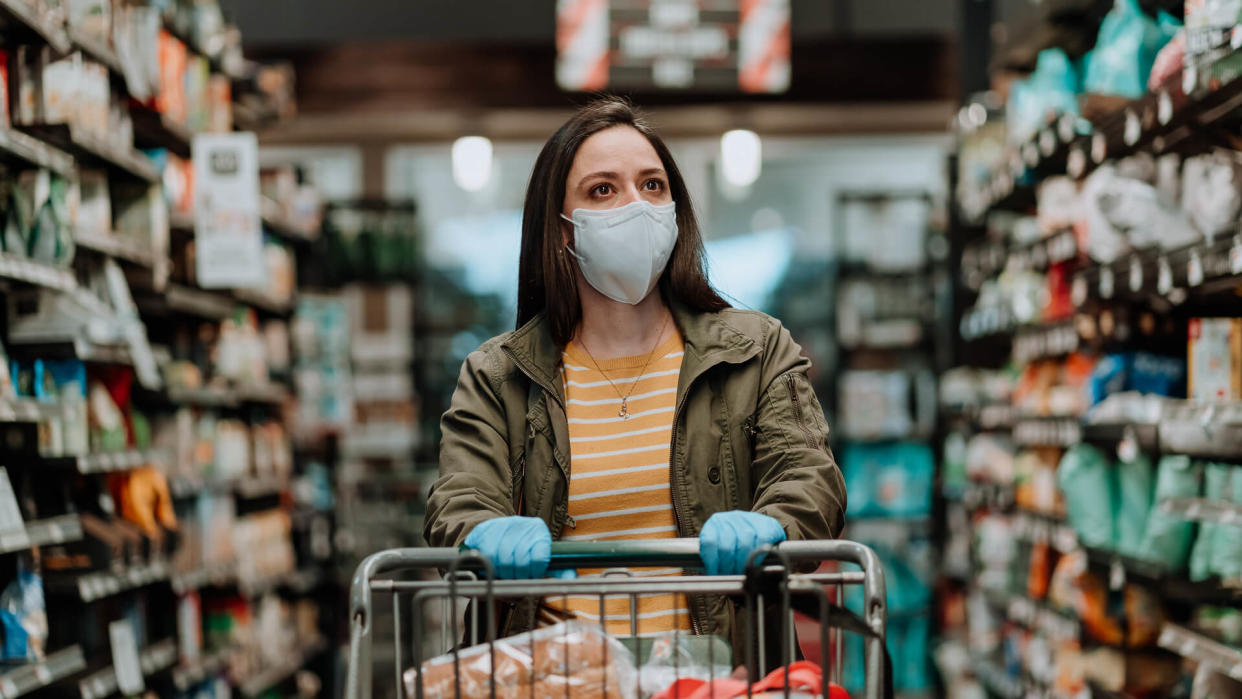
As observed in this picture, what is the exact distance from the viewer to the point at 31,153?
3229 millimetres

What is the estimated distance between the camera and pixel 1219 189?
119 inches

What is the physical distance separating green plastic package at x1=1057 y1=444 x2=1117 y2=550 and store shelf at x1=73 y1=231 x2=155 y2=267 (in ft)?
9.91

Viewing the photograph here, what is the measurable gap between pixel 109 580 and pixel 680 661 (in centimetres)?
250

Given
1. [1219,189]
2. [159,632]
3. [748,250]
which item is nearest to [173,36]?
[159,632]

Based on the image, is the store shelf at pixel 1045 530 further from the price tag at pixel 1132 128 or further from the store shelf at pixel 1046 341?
the price tag at pixel 1132 128

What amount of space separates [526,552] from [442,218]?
→ 9.05 m

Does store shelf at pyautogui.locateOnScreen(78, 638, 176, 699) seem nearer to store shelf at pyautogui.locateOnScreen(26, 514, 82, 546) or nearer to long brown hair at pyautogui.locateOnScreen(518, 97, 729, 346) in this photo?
store shelf at pyautogui.locateOnScreen(26, 514, 82, 546)

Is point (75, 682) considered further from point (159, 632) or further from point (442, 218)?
point (442, 218)

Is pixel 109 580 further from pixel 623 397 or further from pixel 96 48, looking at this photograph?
pixel 623 397

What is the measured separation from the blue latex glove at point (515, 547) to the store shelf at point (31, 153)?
6.30 ft

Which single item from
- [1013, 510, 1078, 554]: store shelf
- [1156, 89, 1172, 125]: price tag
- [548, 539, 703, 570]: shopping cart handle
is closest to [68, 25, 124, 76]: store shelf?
[548, 539, 703, 570]: shopping cart handle

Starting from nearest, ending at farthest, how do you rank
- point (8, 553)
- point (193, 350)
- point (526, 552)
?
point (526, 552) → point (8, 553) → point (193, 350)

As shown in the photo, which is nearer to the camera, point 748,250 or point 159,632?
point 159,632

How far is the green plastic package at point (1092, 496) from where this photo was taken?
153 inches
